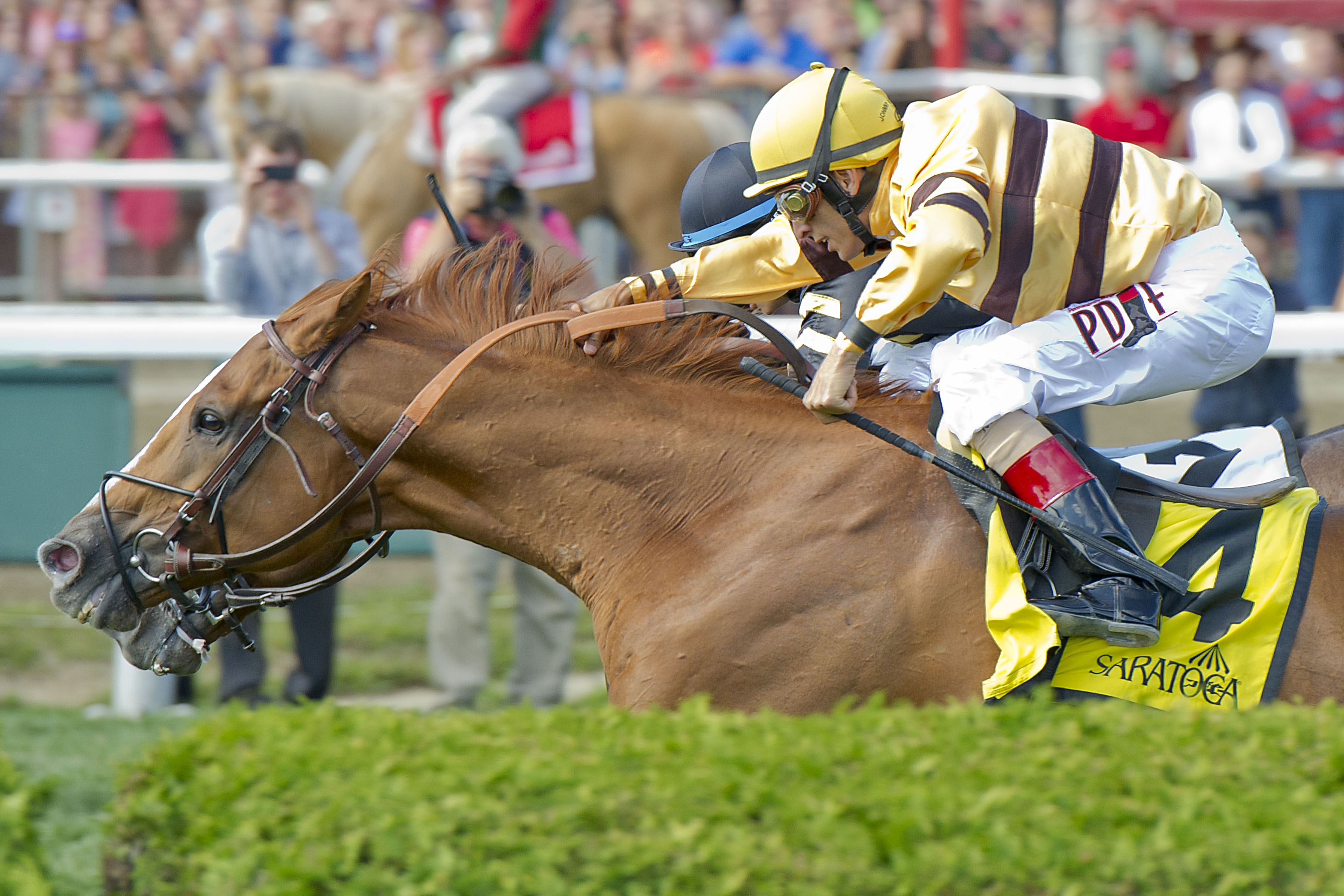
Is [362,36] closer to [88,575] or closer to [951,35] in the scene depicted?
[951,35]

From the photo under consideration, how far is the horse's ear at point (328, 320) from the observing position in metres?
3.09

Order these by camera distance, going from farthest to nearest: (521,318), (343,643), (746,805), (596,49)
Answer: (596,49) < (343,643) < (521,318) < (746,805)

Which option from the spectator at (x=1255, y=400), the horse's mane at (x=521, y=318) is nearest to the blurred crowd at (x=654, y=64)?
the spectator at (x=1255, y=400)

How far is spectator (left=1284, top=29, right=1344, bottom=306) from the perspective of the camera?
24.9 feet

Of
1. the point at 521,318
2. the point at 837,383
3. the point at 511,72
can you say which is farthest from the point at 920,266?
the point at 511,72

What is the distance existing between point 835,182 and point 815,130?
0.12 metres

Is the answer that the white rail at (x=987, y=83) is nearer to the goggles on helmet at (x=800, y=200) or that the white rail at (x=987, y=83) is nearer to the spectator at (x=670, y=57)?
the spectator at (x=670, y=57)

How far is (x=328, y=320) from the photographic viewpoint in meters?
3.11

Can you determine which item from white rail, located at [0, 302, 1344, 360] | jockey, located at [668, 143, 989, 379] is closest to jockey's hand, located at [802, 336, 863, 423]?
jockey, located at [668, 143, 989, 379]

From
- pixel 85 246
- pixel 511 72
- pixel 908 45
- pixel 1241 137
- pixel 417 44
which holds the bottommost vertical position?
pixel 85 246

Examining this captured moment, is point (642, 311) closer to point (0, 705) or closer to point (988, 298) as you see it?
point (988, 298)

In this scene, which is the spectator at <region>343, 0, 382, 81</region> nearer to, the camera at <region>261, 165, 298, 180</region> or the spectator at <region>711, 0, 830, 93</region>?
the spectator at <region>711, 0, 830, 93</region>

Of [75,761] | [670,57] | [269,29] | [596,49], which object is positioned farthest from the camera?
[269,29]

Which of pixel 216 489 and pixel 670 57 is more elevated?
pixel 670 57
